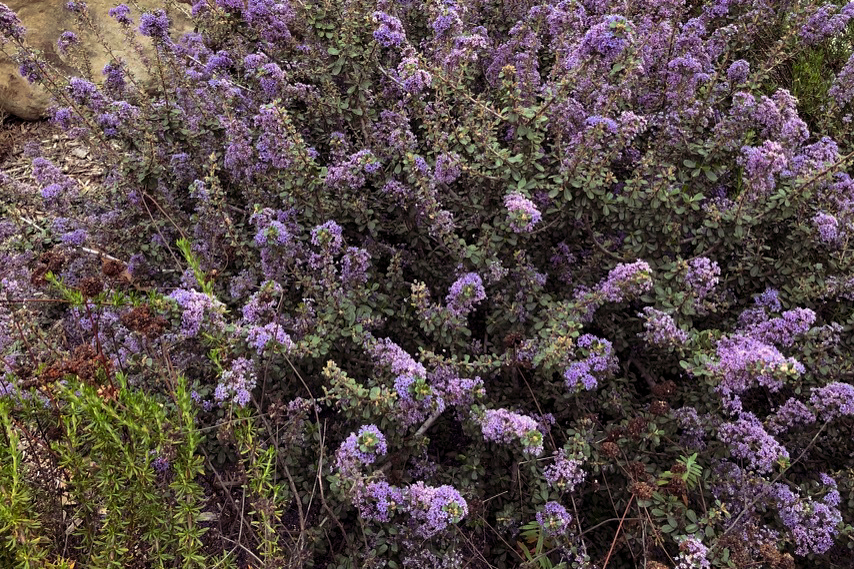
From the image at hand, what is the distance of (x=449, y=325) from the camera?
2.71 m

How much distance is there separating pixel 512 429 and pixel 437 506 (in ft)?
1.30

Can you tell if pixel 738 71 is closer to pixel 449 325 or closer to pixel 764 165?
pixel 764 165

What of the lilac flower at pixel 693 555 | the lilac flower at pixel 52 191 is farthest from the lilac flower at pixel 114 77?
the lilac flower at pixel 693 555

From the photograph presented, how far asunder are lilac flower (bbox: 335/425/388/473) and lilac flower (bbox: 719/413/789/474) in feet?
4.68

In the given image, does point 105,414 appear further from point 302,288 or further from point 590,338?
point 590,338

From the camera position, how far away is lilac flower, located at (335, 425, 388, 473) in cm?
222

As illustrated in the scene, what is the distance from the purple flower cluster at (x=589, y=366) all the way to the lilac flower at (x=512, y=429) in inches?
12.5

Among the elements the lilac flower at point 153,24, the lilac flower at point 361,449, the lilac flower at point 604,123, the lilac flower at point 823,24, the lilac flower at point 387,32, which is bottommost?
the lilac flower at point 361,449

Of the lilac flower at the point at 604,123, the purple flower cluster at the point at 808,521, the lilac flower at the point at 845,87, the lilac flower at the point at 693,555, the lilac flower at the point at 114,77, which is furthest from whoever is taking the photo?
the lilac flower at the point at 114,77

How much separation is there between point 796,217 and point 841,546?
4.99 feet

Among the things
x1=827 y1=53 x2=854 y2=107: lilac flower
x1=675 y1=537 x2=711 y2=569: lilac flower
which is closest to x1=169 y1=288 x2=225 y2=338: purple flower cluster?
x1=675 y1=537 x2=711 y2=569: lilac flower

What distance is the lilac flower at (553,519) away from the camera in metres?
2.42

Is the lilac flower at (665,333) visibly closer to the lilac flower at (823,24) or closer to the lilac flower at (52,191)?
the lilac flower at (823,24)

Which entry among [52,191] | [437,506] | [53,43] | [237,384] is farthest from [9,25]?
[437,506]
